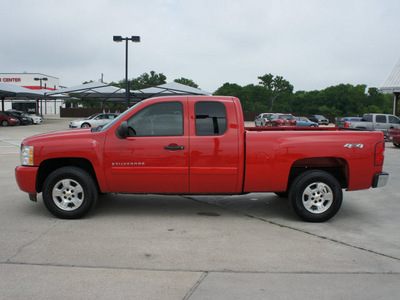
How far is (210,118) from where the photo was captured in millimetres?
5531

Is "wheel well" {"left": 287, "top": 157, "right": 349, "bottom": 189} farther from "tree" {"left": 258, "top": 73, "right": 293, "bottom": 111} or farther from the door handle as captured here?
"tree" {"left": 258, "top": 73, "right": 293, "bottom": 111}

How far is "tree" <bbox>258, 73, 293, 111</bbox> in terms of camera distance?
9100cm

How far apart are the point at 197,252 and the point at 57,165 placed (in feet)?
9.17

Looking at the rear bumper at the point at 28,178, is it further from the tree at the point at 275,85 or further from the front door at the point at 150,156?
the tree at the point at 275,85

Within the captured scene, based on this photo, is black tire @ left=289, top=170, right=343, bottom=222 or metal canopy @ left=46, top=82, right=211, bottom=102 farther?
metal canopy @ left=46, top=82, right=211, bottom=102

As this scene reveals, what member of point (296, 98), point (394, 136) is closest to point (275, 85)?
point (296, 98)

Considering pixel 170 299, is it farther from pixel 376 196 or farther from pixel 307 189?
pixel 376 196

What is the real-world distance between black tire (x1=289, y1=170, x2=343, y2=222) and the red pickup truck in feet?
0.05

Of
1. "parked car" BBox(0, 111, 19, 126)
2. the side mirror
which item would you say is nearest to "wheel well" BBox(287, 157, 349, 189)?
the side mirror

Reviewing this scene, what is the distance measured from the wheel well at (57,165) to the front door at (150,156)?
19.1 inches

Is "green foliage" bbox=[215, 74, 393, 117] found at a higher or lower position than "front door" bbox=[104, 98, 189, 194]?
higher

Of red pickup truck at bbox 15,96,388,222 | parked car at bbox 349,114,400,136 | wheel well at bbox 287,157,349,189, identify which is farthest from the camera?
parked car at bbox 349,114,400,136

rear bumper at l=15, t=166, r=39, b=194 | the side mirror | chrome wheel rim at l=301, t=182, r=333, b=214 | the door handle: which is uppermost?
the side mirror

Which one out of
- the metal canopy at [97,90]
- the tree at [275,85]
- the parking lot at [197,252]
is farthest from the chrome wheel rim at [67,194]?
the tree at [275,85]
